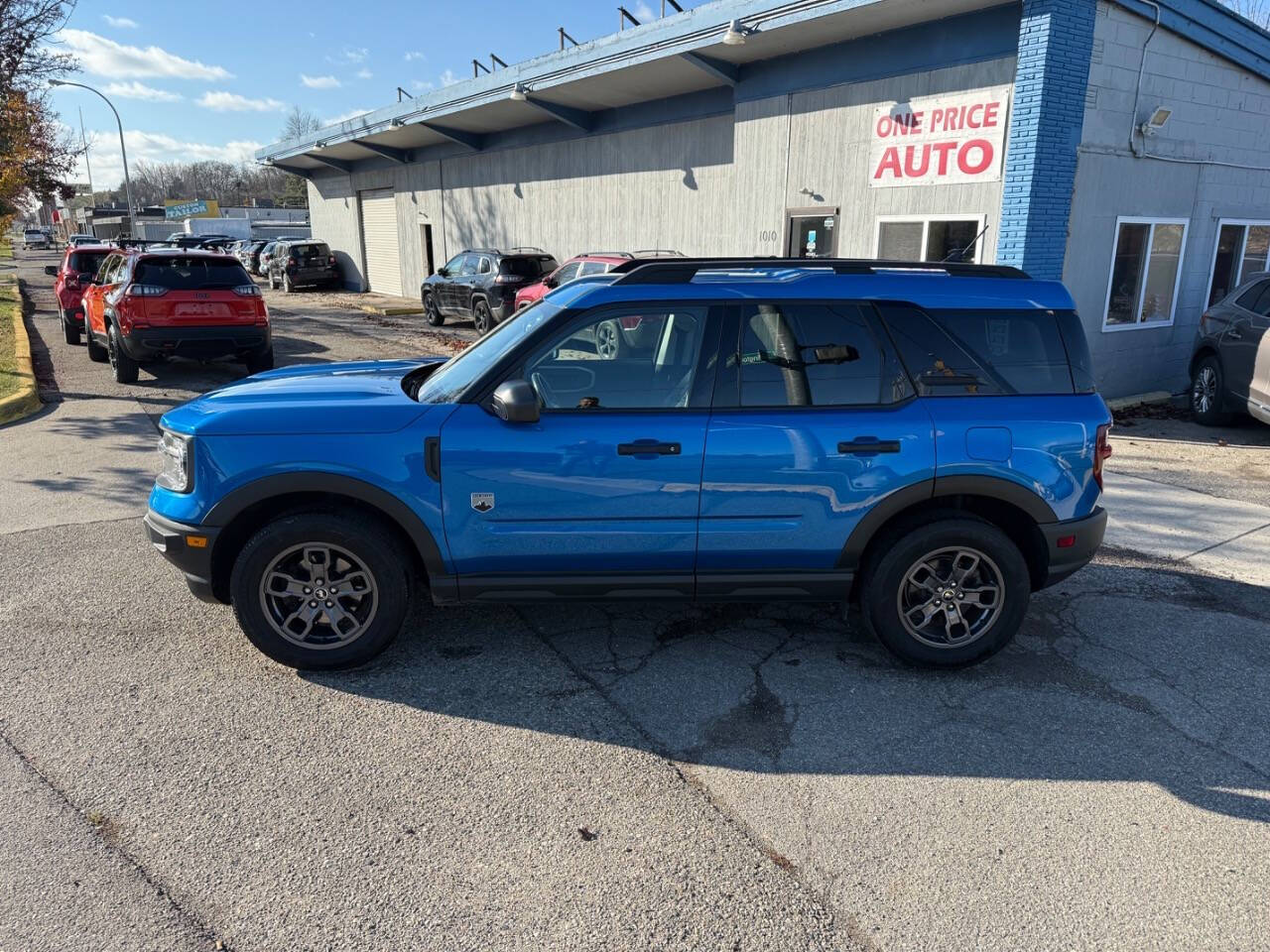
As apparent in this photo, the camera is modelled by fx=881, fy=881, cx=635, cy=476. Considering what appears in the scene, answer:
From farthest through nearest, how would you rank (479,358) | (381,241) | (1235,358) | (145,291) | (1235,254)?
(381,241), (1235,254), (145,291), (1235,358), (479,358)

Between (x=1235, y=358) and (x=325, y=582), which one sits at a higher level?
(x=1235, y=358)

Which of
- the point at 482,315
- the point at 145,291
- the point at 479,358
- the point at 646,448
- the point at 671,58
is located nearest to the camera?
the point at 646,448

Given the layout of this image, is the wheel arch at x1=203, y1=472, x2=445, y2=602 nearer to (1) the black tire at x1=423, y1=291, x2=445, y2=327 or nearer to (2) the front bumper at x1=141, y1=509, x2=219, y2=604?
(2) the front bumper at x1=141, y1=509, x2=219, y2=604

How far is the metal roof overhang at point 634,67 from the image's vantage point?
11344 millimetres

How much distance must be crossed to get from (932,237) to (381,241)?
868 inches

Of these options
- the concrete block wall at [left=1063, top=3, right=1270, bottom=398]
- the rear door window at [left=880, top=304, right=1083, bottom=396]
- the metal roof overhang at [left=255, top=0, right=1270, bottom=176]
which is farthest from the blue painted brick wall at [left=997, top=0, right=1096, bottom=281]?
the rear door window at [left=880, top=304, right=1083, bottom=396]

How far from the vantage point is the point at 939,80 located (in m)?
11.0

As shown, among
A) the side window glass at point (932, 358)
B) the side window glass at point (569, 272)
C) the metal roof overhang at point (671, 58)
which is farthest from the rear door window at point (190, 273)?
the side window glass at point (932, 358)

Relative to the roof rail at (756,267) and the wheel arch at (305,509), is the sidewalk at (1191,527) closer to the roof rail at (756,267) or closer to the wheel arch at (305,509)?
the roof rail at (756,267)

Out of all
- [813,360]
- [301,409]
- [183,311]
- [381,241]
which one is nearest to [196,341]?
[183,311]

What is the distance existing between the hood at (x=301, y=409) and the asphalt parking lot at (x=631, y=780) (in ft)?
3.78

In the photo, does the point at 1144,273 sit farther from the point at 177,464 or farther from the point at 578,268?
the point at 177,464

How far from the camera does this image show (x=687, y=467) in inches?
153

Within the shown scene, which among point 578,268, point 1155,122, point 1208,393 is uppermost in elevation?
point 1155,122
